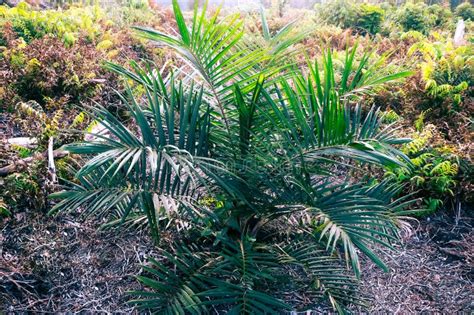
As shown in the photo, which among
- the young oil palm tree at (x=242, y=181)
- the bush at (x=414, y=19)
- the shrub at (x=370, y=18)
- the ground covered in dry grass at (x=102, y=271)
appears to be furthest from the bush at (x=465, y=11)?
the young oil palm tree at (x=242, y=181)

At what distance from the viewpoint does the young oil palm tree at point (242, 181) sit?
1.94 meters

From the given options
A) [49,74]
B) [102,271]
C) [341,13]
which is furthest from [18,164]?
[341,13]

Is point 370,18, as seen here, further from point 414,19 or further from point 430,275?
point 430,275

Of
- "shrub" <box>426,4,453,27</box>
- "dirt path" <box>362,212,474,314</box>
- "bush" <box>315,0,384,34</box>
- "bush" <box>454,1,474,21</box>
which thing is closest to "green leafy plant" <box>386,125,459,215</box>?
"dirt path" <box>362,212,474,314</box>

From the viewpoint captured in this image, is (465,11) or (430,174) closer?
(430,174)

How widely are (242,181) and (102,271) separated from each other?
1067 mm

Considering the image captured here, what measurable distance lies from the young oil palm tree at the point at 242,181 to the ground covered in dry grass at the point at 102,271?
10.1 inches

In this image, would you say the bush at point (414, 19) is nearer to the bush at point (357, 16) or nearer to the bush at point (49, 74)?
the bush at point (357, 16)

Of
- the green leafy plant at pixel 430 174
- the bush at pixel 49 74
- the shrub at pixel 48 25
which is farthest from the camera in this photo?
the shrub at pixel 48 25

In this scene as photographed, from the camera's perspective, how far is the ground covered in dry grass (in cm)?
239

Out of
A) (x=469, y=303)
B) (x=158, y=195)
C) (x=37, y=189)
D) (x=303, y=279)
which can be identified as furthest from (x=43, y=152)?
(x=469, y=303)

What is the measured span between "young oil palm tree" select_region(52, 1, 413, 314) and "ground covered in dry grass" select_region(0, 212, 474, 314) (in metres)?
0.26

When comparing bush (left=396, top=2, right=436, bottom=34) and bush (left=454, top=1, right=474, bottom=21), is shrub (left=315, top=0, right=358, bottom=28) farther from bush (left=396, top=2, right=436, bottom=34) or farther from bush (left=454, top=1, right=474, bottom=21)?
bush (left=454, top=1, right=474, bottom=21)

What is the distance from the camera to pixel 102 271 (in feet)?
8.45
